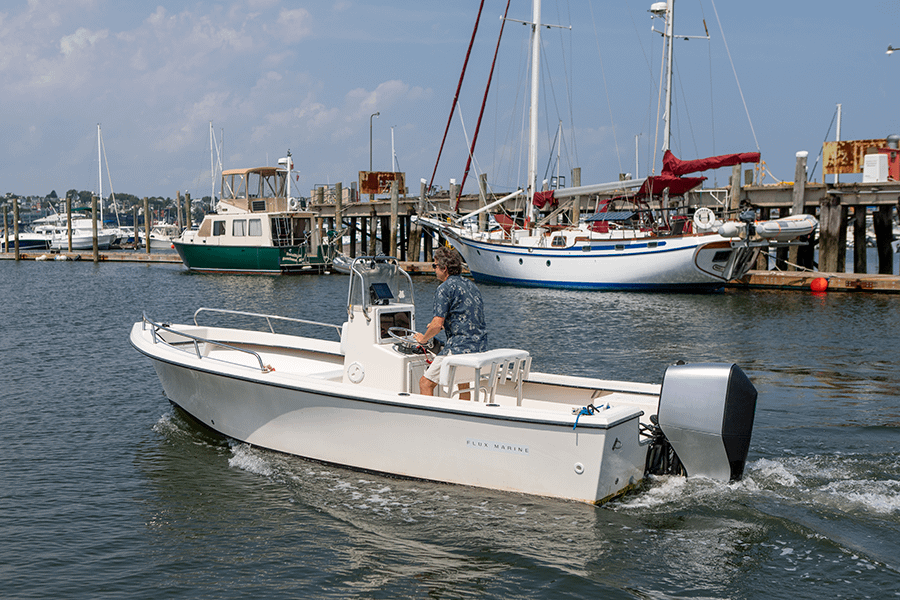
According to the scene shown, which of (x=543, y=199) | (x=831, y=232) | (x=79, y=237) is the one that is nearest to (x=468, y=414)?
(x=831, y=232)

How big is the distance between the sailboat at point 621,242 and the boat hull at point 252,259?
716 centimetres

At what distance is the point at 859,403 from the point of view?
10250 millimetres

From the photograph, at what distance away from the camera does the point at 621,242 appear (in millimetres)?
26438

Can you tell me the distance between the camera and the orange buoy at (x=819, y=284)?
24.0m

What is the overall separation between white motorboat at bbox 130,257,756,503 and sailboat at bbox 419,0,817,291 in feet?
60.1

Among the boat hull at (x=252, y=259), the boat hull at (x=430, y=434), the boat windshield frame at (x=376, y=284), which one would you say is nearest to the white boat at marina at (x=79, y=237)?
the boat hull at (x=252, y=259)

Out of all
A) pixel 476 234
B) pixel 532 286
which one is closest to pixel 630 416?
pixel 532 286

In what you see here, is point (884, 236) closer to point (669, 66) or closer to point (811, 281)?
point (811, 281)

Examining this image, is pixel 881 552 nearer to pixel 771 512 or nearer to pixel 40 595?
pixel 771 512

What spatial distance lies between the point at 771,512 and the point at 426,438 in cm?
284

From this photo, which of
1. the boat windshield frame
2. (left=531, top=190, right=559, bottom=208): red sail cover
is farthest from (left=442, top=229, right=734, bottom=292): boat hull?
the boat windshield frame

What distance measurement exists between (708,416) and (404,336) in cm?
297

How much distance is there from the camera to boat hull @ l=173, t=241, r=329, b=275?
35.3 metres

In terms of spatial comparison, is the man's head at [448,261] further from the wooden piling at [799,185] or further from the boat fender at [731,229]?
the wooden piling at [799,185]
